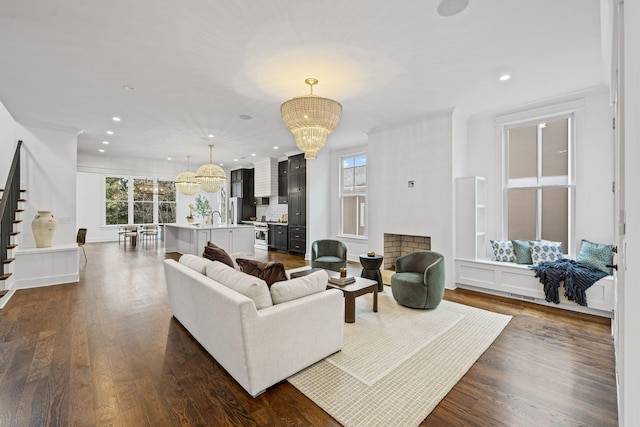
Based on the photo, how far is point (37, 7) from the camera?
2285mm

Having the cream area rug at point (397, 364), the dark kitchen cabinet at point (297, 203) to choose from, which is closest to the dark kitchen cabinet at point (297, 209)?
the dark kitchen cabinet at point (297, 203)

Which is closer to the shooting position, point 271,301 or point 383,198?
point 271,301

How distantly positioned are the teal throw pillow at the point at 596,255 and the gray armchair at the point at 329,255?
338 cm

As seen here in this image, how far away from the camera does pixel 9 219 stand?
4.38m

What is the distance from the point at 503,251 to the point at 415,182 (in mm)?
1814

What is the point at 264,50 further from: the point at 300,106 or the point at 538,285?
the point at 538,285

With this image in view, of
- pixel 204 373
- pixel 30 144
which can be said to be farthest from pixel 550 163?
pixel 30 144

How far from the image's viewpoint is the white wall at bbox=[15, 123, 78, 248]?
16.8ft

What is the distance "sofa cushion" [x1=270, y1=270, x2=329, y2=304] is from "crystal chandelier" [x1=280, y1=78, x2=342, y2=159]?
5.27 feet

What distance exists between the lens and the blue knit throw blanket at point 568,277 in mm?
3543

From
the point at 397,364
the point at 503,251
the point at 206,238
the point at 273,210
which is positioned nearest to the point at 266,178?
the point at 273,210

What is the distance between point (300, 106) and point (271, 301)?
2060mm

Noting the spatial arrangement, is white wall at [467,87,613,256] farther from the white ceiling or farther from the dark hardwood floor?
the dark hardwood floor

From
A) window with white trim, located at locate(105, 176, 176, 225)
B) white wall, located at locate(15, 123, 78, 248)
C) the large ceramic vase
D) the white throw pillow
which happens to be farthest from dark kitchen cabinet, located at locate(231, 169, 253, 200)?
the white throw pillow
